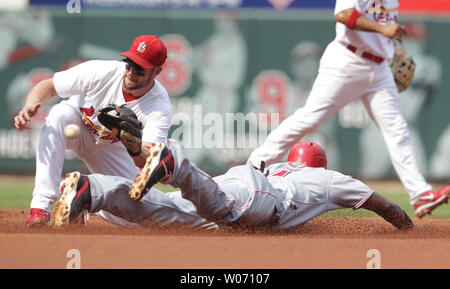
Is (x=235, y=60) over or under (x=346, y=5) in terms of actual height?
under

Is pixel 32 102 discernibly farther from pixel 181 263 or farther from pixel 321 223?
pixel 321 223

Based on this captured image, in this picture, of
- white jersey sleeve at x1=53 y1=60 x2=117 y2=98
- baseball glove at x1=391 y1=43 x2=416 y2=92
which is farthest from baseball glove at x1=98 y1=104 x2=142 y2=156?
baseball glove at x1=391 y1=43 x2=416 y2=92

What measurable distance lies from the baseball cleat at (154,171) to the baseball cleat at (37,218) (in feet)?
2.85

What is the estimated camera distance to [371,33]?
434 centimetres

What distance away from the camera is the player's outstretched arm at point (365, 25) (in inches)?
162

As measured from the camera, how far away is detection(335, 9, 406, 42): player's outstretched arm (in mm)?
4117

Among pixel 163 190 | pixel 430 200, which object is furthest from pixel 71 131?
pixel 163 190

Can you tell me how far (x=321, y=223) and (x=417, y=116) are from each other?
555 cm

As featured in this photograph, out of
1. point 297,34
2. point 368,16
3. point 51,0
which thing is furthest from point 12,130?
point 368,16

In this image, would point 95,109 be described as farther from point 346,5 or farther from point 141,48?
point 346,5

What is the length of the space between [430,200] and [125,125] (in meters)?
1.87

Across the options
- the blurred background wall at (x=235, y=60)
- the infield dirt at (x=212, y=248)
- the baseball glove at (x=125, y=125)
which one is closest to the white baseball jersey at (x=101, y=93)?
the baseball glove at (x=125, y=125)

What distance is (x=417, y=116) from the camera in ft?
32.1

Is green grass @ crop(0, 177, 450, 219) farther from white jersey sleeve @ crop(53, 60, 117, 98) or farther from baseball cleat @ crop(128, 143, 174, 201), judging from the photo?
baseball cleat @ crop(128, 143, 174, 201)
